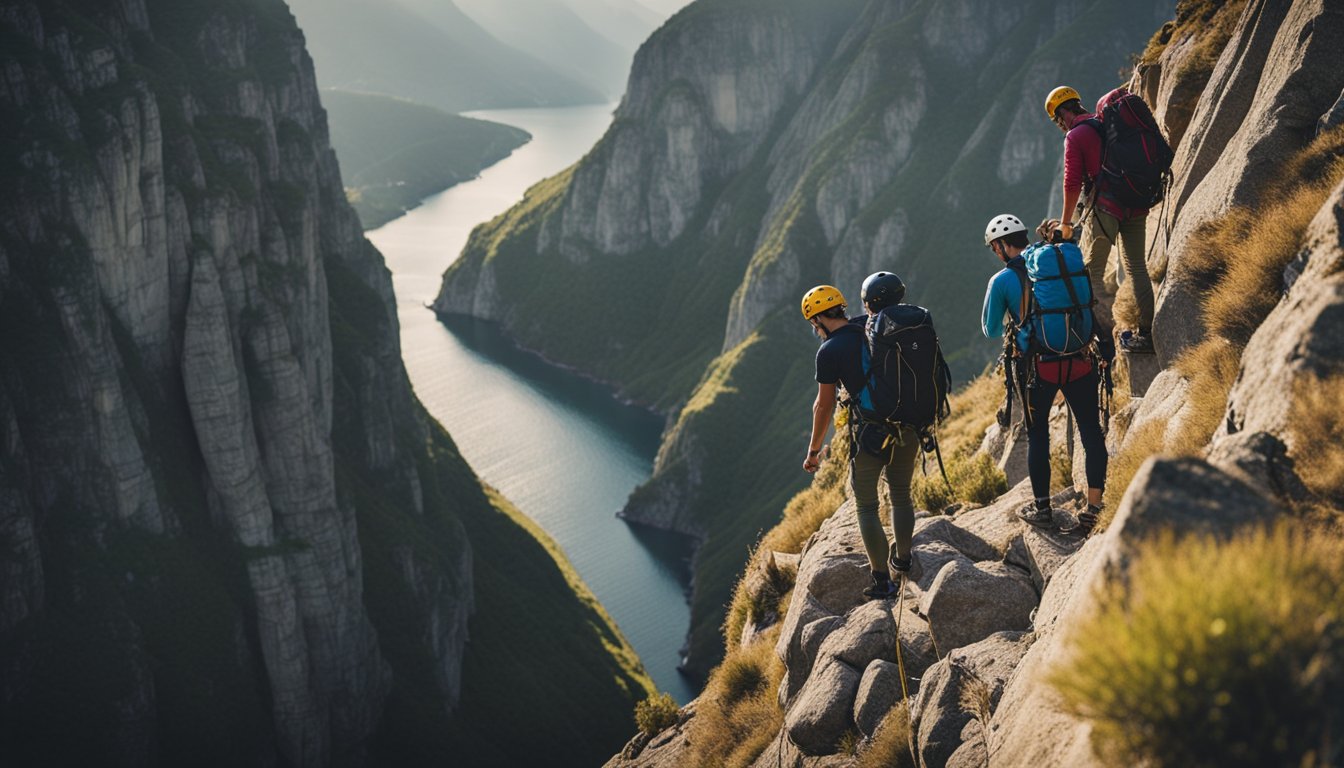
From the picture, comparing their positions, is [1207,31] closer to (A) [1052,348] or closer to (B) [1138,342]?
(B) [1138,342]

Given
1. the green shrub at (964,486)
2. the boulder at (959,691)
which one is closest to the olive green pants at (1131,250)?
the green shrub at (964,486)

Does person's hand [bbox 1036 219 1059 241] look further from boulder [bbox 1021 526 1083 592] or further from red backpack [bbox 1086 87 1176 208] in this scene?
boulder [bbox 1021 526 1083 592]

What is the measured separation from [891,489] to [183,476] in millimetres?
76898

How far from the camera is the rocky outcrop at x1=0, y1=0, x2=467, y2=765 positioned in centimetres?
6531

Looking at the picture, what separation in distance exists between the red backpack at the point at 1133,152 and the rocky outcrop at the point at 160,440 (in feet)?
230

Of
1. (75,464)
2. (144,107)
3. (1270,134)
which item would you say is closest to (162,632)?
(75,464)

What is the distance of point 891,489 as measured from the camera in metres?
13.4

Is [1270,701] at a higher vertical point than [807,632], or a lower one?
higher

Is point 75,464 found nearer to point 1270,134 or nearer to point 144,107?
point 144,107

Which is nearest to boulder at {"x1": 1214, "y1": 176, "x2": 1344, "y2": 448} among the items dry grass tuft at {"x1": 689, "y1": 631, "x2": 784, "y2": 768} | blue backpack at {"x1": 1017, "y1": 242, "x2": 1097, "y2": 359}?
blue backpack at {"x1": 1017, "y1": 242, "x2": 1097, "y2": 359}

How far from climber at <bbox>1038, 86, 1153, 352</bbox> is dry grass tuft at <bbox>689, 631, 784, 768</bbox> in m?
8.14

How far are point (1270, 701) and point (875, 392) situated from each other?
717cm

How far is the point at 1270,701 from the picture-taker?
19.0 feet

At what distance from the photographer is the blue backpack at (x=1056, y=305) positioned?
11711 mm
